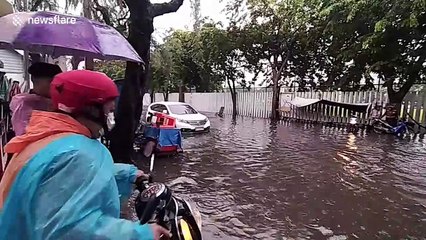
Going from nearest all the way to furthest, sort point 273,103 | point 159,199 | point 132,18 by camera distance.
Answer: point 159,199 → point 132,18 → point 273,103

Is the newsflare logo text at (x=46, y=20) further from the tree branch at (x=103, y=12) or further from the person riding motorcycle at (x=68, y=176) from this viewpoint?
the tree branch at (x=103, y=12)

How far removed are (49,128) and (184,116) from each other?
12.7 m

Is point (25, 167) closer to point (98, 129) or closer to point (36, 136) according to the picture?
point (36, 136)

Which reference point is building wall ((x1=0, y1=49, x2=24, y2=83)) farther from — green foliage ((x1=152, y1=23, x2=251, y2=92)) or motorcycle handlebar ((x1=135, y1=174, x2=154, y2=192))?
motorcycle handlebar ((x1=135, y1=174, x2=154, y2=192))

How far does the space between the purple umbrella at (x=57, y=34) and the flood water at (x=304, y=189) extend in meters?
2.37

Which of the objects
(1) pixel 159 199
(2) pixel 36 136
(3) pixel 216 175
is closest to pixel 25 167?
(2) pixel 36 136

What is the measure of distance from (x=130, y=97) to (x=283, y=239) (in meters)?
3.23

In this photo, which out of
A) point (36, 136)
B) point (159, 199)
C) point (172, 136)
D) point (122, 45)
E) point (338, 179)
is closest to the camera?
point (36, 136)

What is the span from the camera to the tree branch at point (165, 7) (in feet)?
20.5

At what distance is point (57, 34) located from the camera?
4176 mm

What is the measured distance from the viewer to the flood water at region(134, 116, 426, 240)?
446 centimetres

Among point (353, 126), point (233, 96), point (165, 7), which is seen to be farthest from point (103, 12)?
point (233, 96)

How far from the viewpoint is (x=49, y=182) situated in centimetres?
116

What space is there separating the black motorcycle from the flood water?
276 cm
